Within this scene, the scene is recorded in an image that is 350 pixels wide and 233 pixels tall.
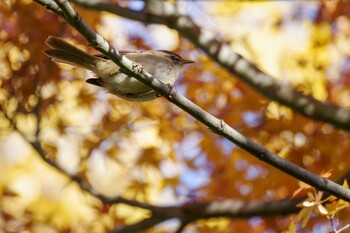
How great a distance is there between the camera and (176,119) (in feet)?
21.5

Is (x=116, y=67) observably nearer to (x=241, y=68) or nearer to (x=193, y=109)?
(x=193, y=109)

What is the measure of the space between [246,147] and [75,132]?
2810mm

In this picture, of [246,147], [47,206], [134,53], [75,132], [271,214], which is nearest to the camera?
[246,147]

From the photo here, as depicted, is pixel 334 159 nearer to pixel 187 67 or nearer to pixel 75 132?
pixel 187 67

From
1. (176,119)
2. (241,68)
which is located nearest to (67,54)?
(241,68)

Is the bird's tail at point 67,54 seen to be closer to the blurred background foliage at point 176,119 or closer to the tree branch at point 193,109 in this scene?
the tree branch at point 193,109

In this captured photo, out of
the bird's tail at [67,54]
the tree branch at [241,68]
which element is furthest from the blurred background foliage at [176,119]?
the bird's tail at [67,54]

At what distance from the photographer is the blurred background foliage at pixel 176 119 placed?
18.1 ft

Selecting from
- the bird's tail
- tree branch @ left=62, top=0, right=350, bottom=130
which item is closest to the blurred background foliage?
tree branch @ left=62, top=0, right=350, bottom=130

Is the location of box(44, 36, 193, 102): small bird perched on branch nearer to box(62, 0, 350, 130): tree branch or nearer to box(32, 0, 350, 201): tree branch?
box(32, 0, 350, 201): tree branch

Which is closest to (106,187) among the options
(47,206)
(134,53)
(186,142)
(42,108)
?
(47,206)

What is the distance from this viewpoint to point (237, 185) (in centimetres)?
635

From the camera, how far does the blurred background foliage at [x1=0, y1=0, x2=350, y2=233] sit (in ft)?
18.1

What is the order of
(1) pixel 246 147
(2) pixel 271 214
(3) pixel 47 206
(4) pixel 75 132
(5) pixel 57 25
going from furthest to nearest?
(3) pixel 47 206 < (4) pixel 75 132 < (5) pixel 57 25 < (2) pixel 271 214 < (1) pixel 246 147
